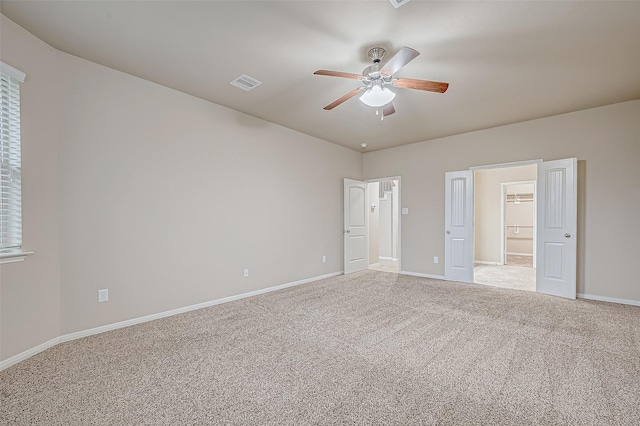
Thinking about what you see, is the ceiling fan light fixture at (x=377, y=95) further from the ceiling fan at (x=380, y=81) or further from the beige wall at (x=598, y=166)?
the beige wall at (x=598, y=166)

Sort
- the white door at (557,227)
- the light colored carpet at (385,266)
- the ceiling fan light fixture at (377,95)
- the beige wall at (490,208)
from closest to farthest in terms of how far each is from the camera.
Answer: the ceiling fan light fixture at (377,95) → the white door at (557,227) → the light colored carpet at (385,266) → the beige wall at (490,208)

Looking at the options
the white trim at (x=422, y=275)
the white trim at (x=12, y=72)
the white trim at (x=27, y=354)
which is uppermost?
the white trim at (x=12, y=72)

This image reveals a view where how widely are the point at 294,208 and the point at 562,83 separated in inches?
154

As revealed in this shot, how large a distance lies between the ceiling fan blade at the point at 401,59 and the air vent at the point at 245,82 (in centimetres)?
151

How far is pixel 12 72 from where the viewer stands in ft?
7.20

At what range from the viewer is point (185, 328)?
2934 millimetres

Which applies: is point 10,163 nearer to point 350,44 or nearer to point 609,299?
point 350,44

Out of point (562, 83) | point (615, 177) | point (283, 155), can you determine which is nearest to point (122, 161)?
point (283, 155)

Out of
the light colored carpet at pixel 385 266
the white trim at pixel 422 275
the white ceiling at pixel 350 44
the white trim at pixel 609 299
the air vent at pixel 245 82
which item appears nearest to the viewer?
the white ceiling at pixel 350 44

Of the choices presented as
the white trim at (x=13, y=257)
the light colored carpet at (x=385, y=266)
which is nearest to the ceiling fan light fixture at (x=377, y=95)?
the white trim at (x=13, y=257)

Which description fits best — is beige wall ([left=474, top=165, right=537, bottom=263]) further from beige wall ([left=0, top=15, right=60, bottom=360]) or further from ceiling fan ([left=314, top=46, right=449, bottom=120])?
beige wall ([left=0, top=15, right=60, bottom=360])

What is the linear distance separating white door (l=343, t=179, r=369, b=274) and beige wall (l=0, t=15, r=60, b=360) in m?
4.42

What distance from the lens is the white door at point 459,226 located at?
16.3ft

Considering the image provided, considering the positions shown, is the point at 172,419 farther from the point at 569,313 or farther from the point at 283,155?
the point at 569,313
